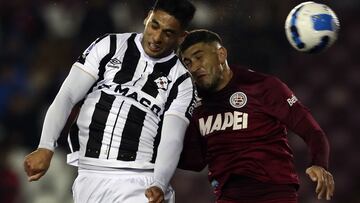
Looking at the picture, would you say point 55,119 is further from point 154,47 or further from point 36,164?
point 154,47

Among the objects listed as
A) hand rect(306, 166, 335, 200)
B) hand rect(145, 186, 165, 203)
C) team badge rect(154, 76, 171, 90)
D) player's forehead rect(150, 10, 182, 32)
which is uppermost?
player's forehead rect(150, 10, 182, 32)

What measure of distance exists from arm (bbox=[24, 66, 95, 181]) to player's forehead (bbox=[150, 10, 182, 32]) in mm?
320

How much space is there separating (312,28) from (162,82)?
2.39ft

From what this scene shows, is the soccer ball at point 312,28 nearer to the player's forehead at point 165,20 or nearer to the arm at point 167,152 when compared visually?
the player's forehead at point 165,20

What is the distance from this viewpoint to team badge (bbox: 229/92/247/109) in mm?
3350

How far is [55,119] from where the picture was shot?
3000mm

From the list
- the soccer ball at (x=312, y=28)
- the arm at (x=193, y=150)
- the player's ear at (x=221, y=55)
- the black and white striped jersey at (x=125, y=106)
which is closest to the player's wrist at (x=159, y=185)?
the black and white striped jersey at (x=125, y=106)

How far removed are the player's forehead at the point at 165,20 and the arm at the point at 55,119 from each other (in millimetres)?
320

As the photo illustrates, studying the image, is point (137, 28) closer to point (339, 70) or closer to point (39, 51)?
point (39, 51)

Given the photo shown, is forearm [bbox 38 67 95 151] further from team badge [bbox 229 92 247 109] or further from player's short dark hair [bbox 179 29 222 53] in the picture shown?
team badge [bbox 229 92 247 109]

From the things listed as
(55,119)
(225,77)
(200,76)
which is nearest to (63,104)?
(55,119)

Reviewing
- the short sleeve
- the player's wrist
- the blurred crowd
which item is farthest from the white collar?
the blurred crowd

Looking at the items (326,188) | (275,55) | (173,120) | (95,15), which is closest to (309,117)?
(326,188)

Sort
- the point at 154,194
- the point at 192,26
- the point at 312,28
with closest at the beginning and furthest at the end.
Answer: the point at 154,194 < the point at 312,28 < the point at 192,26
